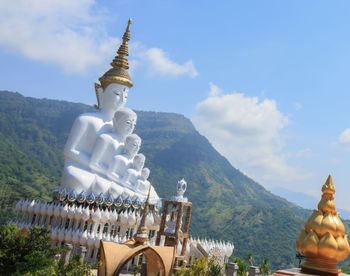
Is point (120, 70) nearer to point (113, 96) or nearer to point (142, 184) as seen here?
point (113, 96)

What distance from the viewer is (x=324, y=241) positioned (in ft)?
19.6

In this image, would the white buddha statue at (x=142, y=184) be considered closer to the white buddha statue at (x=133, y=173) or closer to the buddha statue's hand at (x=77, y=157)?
the white buddha statue at (x=133, y=173)

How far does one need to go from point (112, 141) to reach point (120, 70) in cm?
625

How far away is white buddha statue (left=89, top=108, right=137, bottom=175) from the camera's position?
26.3 metres

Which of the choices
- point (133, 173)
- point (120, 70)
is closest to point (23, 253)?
point (133, 173)

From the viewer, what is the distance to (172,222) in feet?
70.4

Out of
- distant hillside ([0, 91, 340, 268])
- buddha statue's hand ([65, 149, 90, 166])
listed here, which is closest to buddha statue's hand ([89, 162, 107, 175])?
buddha statue's hand ([65, 149, 90, 166])

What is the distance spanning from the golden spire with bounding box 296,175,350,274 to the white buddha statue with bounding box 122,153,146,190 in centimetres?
2070

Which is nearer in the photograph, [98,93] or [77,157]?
[77,157]

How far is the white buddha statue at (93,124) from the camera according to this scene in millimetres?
25052

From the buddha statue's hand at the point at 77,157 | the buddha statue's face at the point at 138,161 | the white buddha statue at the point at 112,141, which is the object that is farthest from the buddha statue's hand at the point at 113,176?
the buddha statue's hand at the point at 77,157

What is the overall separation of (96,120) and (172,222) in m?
10.7

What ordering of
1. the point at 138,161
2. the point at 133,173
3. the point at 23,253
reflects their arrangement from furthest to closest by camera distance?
1. the point at 138,161
2. the point at 133,173
3. the point at 23,253

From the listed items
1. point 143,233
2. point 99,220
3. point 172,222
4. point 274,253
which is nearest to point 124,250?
point 143,233
